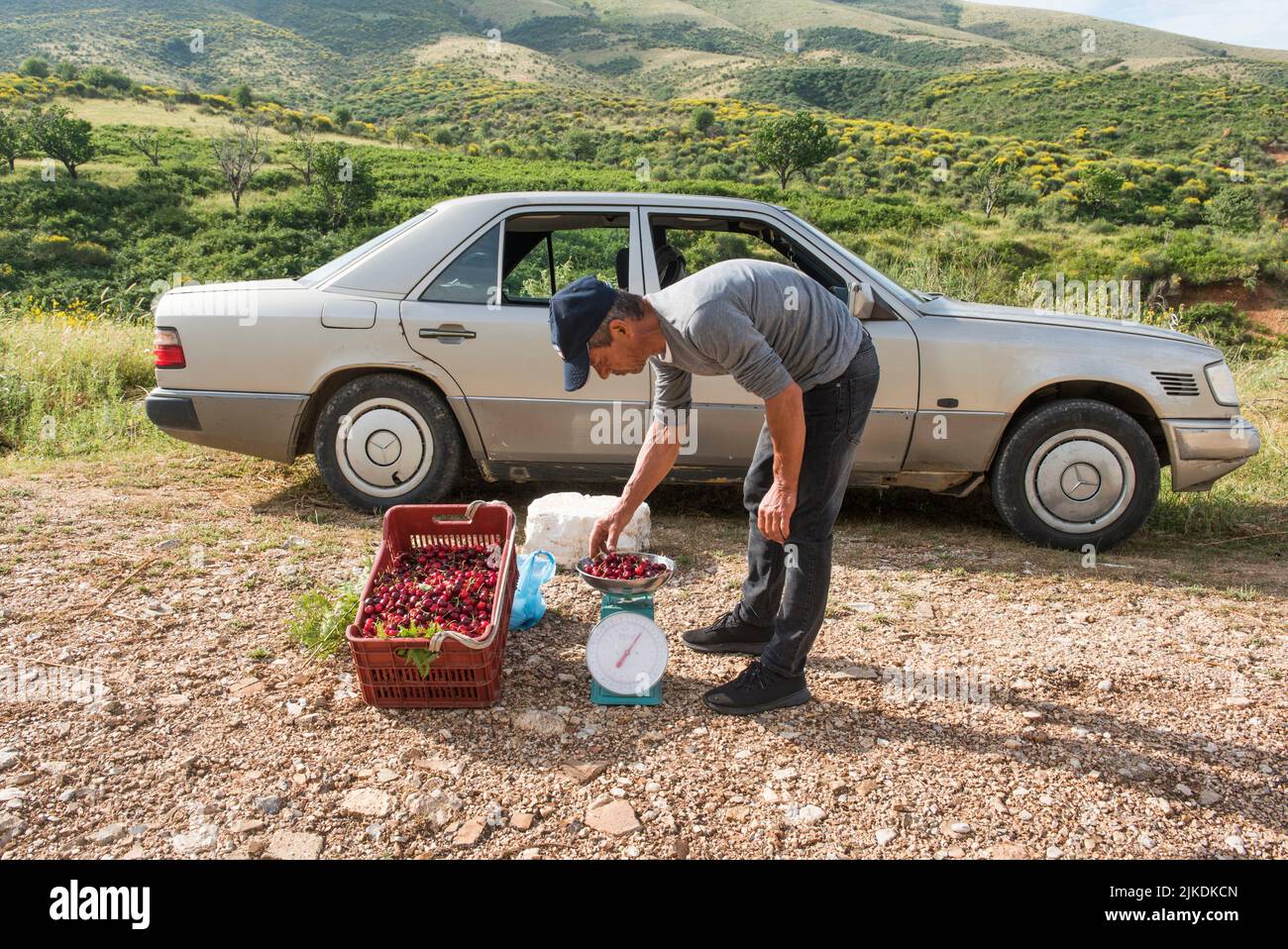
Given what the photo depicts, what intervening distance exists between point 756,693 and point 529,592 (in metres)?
1.18

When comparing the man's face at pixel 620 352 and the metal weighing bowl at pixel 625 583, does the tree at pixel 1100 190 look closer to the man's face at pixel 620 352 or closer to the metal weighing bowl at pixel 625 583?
the metal weighing bowl at pixel 625 583

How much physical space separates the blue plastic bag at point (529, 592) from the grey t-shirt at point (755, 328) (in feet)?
4.43

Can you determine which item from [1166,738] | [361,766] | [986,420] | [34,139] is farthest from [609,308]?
[34,139]

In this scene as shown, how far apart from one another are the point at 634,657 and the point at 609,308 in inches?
52.9

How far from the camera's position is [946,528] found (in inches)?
231

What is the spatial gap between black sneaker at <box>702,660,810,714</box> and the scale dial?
0.25 m

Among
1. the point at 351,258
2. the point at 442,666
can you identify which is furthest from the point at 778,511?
the point at 351,258

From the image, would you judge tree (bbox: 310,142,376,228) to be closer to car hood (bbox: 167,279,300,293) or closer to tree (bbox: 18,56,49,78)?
tree (bbox: 18,56,49,78)

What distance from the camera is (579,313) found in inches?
104

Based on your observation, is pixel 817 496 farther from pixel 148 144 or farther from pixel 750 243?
pixel 148 144

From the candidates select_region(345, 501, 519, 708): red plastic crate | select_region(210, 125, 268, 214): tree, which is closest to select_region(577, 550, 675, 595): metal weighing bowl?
select_region(345, 501, 519, 708): red plastic crate

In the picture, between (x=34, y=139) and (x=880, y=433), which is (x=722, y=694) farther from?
(x=34, y=139)

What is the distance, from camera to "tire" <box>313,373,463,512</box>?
5348 millimetres

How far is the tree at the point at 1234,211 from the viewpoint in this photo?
36594mm
